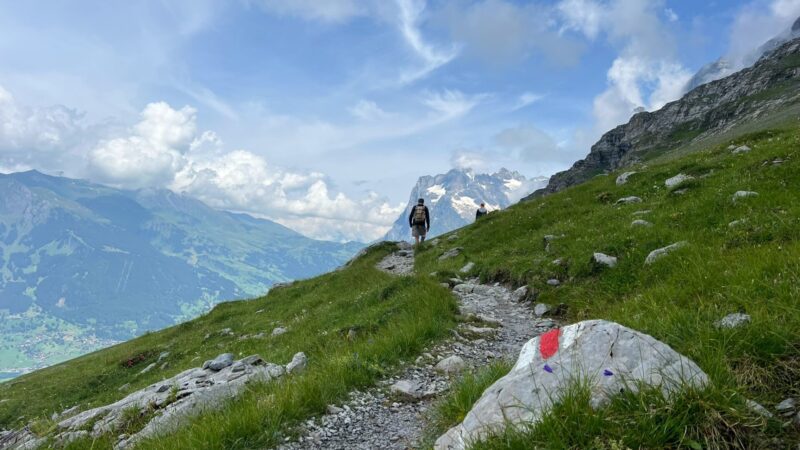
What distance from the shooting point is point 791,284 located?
6.31 meters

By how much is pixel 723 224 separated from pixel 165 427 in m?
14.5

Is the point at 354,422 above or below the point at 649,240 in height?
below

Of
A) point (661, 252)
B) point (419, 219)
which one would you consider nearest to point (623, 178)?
point (419, 219)

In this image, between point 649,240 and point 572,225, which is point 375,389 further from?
point 572,225

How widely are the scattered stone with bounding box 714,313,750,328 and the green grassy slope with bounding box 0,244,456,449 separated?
5.48 meters

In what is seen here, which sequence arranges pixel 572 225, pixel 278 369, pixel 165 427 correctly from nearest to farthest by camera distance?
1. pixel 165 427
2. pixel 278 369
3. pixel 572 225

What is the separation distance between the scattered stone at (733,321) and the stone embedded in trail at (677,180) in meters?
15.5

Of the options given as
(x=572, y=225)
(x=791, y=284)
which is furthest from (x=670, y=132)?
(x=791, y=284)

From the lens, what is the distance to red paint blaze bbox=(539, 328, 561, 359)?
18.1ft

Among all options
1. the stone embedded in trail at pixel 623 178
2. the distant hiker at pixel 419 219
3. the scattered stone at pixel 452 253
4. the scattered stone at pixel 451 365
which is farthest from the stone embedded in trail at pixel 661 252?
the distant hiker at pixel 419 219

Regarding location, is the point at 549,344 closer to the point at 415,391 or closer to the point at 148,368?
the point at 415,391

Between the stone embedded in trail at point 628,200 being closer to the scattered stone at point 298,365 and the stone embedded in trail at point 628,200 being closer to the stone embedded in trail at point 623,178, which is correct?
the stone embedded in trail at point 623,178

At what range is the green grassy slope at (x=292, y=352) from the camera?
648cm

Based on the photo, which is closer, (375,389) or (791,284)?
(791,284)
